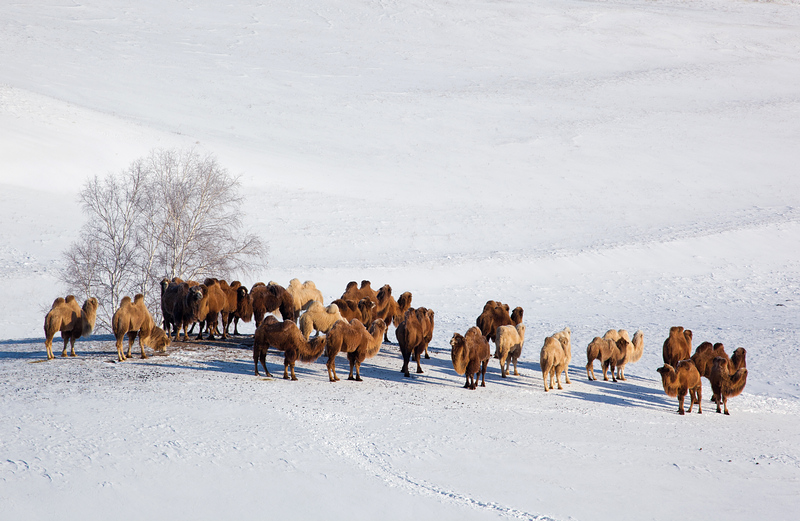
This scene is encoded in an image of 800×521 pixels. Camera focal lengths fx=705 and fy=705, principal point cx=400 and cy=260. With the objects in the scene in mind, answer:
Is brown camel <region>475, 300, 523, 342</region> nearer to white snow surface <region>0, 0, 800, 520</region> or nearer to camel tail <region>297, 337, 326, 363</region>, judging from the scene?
white snow surface <region>0, 0, 800, 520</region>

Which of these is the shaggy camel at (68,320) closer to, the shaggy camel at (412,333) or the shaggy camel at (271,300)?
the shaggy camel at (271,300)

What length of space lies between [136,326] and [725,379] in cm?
1109

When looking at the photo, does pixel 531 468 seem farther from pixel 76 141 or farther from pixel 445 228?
pixel 76 141

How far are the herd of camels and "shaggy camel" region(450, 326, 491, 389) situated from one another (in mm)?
19

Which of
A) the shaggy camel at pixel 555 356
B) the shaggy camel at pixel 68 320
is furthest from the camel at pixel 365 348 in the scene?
the shaggy camel at pixel 68 320

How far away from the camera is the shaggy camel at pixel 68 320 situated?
1325 cm

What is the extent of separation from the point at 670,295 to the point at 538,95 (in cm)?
3701

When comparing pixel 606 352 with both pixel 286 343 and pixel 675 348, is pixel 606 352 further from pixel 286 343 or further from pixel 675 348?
pixel 286 343

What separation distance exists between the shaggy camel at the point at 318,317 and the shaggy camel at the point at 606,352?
5.48 metres

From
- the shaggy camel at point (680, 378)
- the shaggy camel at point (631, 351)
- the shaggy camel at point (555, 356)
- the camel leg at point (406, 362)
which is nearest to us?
the shaggy camel at point (680, 378)

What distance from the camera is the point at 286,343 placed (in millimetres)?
12711

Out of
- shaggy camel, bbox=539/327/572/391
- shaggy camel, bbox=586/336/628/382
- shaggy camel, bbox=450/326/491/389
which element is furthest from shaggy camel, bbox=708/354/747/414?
shaggy camel, bbox=450/326/491/389

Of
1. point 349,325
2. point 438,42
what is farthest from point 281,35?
point 349,325

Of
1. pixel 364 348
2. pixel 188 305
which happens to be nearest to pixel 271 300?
pixel 188 305
